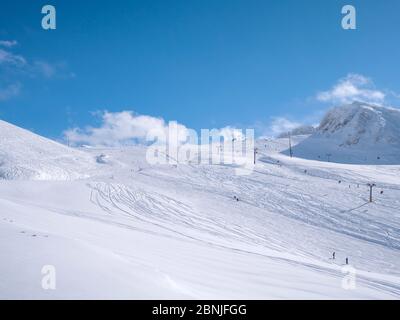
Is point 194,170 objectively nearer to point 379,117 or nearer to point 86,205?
point 86,205

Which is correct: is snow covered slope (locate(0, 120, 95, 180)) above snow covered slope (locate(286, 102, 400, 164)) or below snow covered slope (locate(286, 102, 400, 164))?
below

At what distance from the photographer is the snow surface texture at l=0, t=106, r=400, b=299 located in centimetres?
592

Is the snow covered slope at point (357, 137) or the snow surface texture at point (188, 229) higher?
the snow covered slope at point (357, 137)

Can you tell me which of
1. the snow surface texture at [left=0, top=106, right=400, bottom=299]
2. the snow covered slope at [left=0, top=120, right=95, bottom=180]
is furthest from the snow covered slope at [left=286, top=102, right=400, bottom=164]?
the snow covered slope at [left=0, top=120, right=95, bottom=180]

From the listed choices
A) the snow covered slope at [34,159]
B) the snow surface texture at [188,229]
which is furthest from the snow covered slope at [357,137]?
the snow covered slope at [34,159]

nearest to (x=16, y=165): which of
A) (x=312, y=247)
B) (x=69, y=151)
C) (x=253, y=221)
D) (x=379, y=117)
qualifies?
(x=69, y=151)

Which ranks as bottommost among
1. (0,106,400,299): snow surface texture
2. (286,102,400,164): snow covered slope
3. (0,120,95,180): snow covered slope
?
(0,106,400,299): snow surface texture

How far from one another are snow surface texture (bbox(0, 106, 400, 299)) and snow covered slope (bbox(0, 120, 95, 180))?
0.17m

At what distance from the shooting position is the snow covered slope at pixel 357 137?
58.4 metres

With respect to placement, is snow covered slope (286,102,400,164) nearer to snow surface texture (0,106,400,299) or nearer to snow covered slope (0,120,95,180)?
snow surface texture (0,106,400,299)

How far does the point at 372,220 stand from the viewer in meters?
20.8

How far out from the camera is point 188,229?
17.8m

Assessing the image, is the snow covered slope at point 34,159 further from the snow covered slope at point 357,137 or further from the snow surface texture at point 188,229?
the snow covered slope at point 357,137

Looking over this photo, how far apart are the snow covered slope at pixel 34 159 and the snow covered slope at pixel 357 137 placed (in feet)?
125
